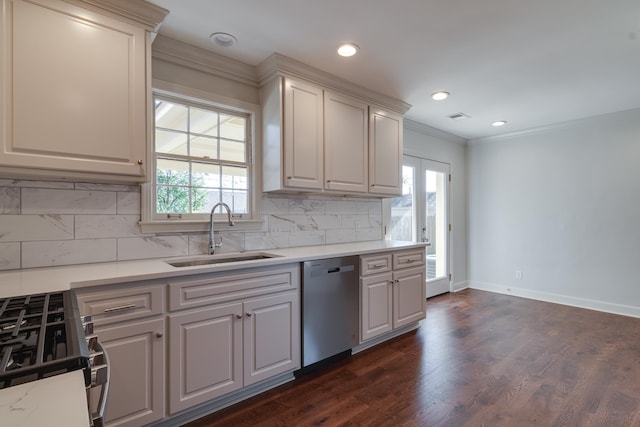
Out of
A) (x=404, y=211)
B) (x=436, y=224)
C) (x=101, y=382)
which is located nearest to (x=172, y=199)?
(x=101, y=382)

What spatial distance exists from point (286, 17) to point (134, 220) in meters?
1.69

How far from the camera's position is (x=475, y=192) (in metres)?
5.24

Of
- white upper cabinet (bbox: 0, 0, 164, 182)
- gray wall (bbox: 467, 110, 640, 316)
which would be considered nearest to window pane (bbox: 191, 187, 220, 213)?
white upper cabinet (bbox: 0, 0, 164, 182)

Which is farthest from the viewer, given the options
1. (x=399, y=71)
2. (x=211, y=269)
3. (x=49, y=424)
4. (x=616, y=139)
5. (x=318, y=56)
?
(x=616, y=139)

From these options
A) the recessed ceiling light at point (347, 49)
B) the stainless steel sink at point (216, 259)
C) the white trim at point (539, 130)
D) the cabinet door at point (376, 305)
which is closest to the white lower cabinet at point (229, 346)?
the stainless steel sink at point (216, 259)

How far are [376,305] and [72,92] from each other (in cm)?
265

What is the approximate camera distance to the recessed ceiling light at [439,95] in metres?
3.30

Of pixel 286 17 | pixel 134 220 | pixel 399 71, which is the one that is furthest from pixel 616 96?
pixel 134 220

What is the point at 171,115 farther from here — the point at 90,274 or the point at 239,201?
the point at 90,274

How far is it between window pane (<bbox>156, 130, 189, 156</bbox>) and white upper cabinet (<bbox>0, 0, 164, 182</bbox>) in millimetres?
429

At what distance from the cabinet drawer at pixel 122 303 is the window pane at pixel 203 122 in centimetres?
135

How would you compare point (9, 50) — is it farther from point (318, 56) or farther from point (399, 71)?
point (399, 71)

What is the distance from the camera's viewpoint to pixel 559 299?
436cm

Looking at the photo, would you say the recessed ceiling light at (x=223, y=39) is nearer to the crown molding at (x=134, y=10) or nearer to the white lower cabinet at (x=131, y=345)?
the crown molding at (x=134, y=10)
